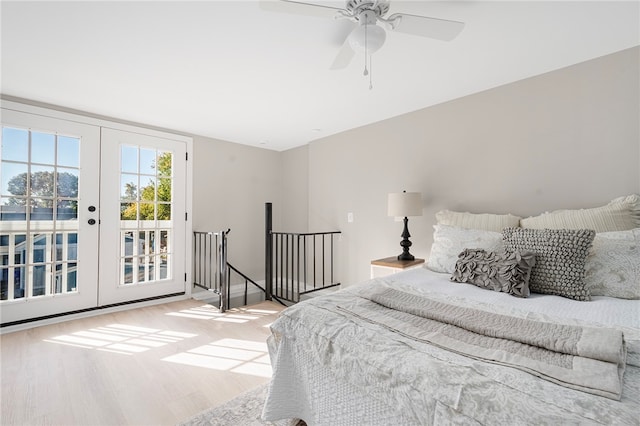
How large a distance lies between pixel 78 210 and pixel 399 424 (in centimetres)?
361

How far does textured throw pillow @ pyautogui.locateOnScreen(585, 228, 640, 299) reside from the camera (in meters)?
1.53

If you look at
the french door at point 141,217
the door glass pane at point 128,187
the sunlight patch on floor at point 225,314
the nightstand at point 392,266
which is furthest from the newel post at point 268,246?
the door glass pane at point 128,187

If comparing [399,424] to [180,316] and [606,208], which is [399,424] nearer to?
[606,208]

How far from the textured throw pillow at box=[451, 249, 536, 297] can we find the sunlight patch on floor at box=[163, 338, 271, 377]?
149 cm

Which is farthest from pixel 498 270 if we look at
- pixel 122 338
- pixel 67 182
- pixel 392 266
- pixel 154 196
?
pixel 67 182

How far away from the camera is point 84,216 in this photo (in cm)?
313

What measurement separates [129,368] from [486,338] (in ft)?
7.56

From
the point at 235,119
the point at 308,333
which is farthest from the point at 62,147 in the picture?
the point at 308,333

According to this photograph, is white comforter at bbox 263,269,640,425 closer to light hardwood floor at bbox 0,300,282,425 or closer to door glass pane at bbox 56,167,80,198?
light hardwood floor at bbox 0,300,282,425

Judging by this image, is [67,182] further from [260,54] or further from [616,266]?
[616,266]

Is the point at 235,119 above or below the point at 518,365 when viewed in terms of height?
above

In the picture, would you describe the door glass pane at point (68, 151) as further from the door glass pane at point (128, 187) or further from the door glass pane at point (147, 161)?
the door glass pane at point (147, 161)

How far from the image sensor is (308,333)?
4.18ft

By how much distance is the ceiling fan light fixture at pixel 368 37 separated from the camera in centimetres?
146
